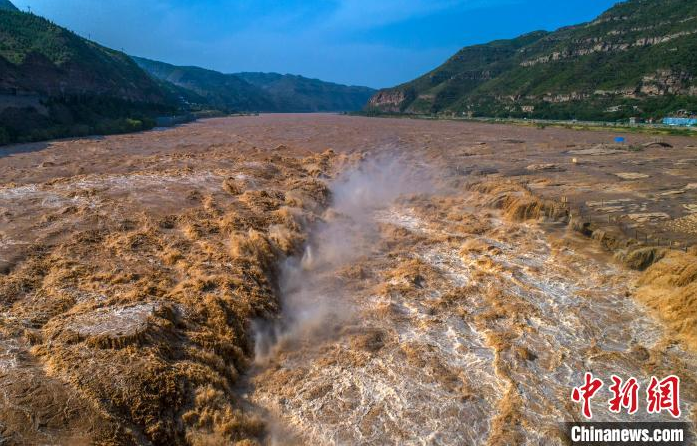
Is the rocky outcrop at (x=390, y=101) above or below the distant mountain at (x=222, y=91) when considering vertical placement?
below

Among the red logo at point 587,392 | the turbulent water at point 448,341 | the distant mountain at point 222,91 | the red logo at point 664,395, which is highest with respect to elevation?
the distant mountain at point 222,91

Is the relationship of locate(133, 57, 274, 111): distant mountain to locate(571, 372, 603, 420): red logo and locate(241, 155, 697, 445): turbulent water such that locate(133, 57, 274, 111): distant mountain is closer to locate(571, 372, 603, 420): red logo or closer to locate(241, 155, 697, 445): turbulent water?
locate(241, 155, 697, 445): turbulent water

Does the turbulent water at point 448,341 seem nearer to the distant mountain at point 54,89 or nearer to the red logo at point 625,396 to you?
the red logo at point 625,396

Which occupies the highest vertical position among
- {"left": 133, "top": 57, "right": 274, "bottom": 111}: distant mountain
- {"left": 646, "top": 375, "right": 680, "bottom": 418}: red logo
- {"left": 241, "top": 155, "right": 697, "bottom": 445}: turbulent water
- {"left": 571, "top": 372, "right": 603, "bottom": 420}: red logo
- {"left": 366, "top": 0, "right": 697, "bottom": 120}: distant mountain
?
{"left": 133, "top": 57, "right": 274, "bottom": 111}: distant mountain

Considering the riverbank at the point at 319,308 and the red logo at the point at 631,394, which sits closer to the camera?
the riverbank at the point at 319,308

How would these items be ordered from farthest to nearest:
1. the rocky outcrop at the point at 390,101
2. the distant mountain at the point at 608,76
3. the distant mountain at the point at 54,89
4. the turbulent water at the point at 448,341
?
the rocky outcrop at the point at 390,101 < the distant mountain at the point at 608,76 < the distant mountain at the point at 54,89 < the turbulent water at the point at 448,341

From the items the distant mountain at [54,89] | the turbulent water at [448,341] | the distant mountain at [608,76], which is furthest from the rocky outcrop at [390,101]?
the turbulent water at [448,341]

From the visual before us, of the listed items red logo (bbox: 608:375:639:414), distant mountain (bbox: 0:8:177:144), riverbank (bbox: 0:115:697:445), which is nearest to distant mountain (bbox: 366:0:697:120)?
riverbank (bbox: 0:115:697:445)
